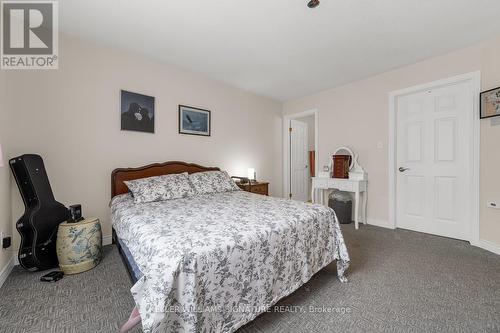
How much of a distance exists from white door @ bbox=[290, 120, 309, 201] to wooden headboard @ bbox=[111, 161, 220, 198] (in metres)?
2.45

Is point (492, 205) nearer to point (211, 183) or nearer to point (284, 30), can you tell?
point (284, 30)

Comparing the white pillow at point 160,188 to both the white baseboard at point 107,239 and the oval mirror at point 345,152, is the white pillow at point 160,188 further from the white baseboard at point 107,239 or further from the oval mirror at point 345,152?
the oval mirror at point 345,152

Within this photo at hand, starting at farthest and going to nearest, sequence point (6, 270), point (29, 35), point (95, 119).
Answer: point (95, 119) < point (29, 35) < point (6, 270)

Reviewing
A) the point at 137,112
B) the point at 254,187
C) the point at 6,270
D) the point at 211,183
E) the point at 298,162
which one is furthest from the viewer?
the point at 298,162

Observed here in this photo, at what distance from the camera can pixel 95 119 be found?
99.2 inches

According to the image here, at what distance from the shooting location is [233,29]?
7.36 feet

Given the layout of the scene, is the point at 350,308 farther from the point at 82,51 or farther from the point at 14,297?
the point at 82,51

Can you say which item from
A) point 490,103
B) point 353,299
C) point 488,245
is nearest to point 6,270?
point 353,299

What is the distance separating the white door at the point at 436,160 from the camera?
8.84 feet

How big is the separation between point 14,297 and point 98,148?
153cm

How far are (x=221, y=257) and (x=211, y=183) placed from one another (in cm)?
182

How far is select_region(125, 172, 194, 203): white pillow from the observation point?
7.65ft

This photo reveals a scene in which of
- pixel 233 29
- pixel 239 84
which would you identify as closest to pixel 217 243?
pixel 233 29

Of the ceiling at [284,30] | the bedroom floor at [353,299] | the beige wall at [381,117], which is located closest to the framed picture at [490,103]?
the beige wall at [381,117]
